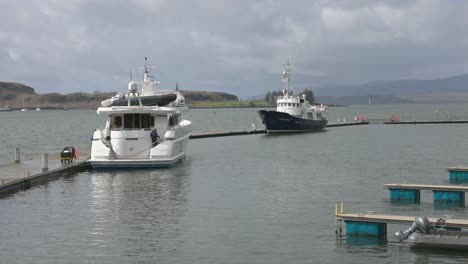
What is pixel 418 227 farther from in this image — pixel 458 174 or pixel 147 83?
pixel 147 83

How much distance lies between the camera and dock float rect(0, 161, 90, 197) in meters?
30.1

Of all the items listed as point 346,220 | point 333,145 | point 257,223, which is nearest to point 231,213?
point 257,223

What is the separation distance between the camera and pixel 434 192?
29.0 metres

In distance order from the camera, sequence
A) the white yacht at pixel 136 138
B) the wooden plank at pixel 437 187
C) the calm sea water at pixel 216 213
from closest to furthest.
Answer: the calm sea water at pixel 216 213
the wooden plank at pixel 437 187
the white yacht at pixel 136 138

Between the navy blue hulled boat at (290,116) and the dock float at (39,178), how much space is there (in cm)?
5021

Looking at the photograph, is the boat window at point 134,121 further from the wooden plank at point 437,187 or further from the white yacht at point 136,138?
the wooden plank at point 437,187

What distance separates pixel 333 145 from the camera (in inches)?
2611

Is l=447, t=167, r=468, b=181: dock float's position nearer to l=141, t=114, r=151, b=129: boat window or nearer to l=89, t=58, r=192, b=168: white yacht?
l=89, t=58, r=192, b=168: white yacht

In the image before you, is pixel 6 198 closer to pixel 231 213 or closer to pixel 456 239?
pixel 231 213

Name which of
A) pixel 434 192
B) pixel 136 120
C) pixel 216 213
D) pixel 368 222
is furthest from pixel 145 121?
pixel 368 222

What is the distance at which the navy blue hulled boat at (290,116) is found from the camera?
88.5 meters

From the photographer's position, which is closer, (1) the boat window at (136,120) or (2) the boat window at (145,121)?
(1) the boat window at (136,120)

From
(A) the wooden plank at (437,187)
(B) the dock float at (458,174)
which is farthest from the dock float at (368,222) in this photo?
(B) the dock float at (458,174)

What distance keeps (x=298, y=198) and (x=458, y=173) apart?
12.2 m
